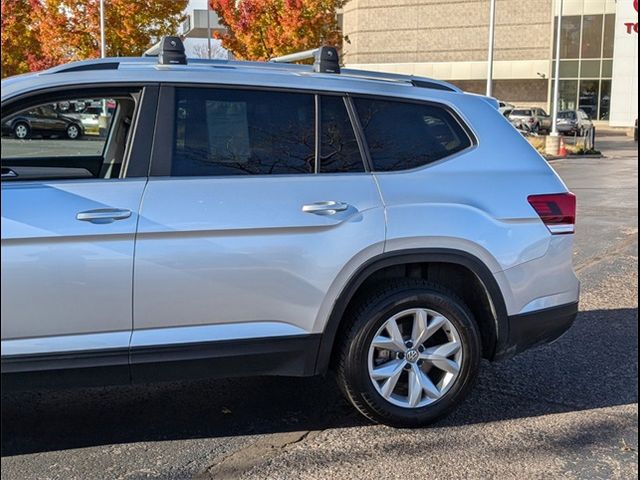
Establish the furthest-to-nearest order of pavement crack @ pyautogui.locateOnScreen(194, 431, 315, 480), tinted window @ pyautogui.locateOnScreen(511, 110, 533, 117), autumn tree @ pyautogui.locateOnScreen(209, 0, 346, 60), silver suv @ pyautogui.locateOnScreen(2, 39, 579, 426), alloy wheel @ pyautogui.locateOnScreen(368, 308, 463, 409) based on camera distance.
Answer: tinted window @ pyautogui.locateOnScreen(511, 110, 533, 117) < autumn tree @ pyautogui.locateOnScreen(209, 0, 346, 60) < alloy wheel @ pyautogui.locateOnScreen(368, 308, 463, 409) < pavement crack @ pyautogui.locateOnScreen(194, 431, 315, 480) < silver suv @ pyautogui.locateOnScreen(2, 39, 579, 426)

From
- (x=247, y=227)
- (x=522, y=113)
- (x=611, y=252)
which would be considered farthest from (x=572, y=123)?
(x=247, y=227)

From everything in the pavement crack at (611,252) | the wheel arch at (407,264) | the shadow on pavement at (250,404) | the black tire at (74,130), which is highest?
the black tire at (74,130)

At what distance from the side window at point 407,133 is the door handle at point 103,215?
1.33 meters

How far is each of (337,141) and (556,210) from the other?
4.22 ft

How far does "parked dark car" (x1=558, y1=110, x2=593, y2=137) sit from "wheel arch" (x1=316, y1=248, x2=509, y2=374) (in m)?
38.3

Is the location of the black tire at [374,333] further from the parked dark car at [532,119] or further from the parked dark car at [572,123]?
the parked dark car at [572,123]

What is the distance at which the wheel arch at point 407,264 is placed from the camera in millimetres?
3740

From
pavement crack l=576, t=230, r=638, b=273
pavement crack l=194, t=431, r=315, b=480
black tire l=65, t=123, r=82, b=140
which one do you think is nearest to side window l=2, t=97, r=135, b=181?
black tire l=65, t=123, r=82, b=140

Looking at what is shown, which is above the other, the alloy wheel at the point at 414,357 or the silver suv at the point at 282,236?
the silver suv at the point at 282,236

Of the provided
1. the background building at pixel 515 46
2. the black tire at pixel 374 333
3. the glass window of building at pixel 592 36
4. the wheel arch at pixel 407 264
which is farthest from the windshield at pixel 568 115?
the black tire at pixel 374 333

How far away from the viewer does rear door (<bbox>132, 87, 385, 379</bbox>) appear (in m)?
3.46

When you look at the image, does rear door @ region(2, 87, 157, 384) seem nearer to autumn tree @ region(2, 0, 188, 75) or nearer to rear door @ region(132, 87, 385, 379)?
rear door @ region(132, 87, 385, 379)

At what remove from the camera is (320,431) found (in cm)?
398

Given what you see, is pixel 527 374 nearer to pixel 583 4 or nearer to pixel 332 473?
pixel 332 473
